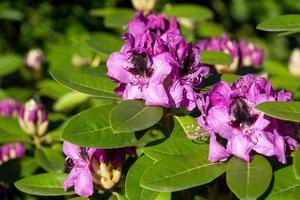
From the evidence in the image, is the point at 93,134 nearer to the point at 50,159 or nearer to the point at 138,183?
the point at 138,183

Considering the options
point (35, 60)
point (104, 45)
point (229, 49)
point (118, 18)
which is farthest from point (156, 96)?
point (35, 60)

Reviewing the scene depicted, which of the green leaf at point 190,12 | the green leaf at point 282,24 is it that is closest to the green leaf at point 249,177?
the green leaf at point 282,24

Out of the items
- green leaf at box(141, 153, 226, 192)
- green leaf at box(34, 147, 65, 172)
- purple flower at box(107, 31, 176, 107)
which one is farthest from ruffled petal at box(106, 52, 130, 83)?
green leaf at box(34, 147, 65, 172)

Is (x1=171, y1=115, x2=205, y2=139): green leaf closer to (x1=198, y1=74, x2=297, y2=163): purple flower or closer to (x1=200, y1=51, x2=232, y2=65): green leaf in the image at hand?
(x1=198, y1=74, x2=297, y2=163): purple flower

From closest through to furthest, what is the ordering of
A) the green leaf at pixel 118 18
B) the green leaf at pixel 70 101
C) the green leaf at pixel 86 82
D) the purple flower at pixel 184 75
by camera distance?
the purple flower at pixel 184 75 → the green leaf at pixel 86 82 → the green leaf at pixel 118 18 → the green leaf at pixel 70 101

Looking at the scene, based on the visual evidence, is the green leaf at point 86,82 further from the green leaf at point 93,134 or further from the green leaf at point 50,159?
the green leaf at point 50,159

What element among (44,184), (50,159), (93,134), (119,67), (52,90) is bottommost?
(52,90)

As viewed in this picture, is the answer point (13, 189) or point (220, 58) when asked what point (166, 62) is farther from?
point (13, 189)
